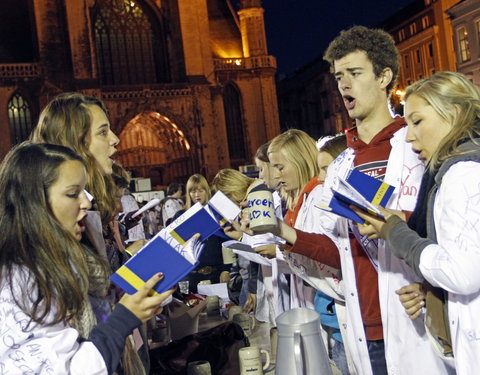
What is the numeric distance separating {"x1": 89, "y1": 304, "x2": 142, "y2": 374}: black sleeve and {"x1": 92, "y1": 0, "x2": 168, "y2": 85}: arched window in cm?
3064

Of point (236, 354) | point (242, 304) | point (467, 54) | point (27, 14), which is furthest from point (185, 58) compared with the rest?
point (236, 354)

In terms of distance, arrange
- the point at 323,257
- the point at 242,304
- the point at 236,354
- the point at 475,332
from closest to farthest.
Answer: the point at 475,332, the point at 323,257, the point at 236,354, the point at 242,304

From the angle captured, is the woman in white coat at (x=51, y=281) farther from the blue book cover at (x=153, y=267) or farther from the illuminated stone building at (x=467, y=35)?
the illuminated stone building at (x=467, y=35)

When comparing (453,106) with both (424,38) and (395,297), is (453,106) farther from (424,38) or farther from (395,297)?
(424,38)

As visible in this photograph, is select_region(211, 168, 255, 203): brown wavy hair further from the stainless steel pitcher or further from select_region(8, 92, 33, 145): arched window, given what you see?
select_region(8, 92, 33, 145): arched window

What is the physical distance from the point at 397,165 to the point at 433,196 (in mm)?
436

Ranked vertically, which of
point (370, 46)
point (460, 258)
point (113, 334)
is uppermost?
point (370, 46)

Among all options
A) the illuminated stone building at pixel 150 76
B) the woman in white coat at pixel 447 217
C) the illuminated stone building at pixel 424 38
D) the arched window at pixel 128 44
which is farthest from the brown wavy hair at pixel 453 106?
the arched window at pixel 128 44

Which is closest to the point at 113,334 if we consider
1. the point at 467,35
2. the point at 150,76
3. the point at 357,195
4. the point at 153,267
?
the point at 153,267

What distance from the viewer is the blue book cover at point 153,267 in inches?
84.9

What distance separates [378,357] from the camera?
9.09 feet

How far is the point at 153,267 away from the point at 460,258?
101 centimetres

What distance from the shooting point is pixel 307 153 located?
3.88m

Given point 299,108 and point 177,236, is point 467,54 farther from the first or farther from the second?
point 177,236
